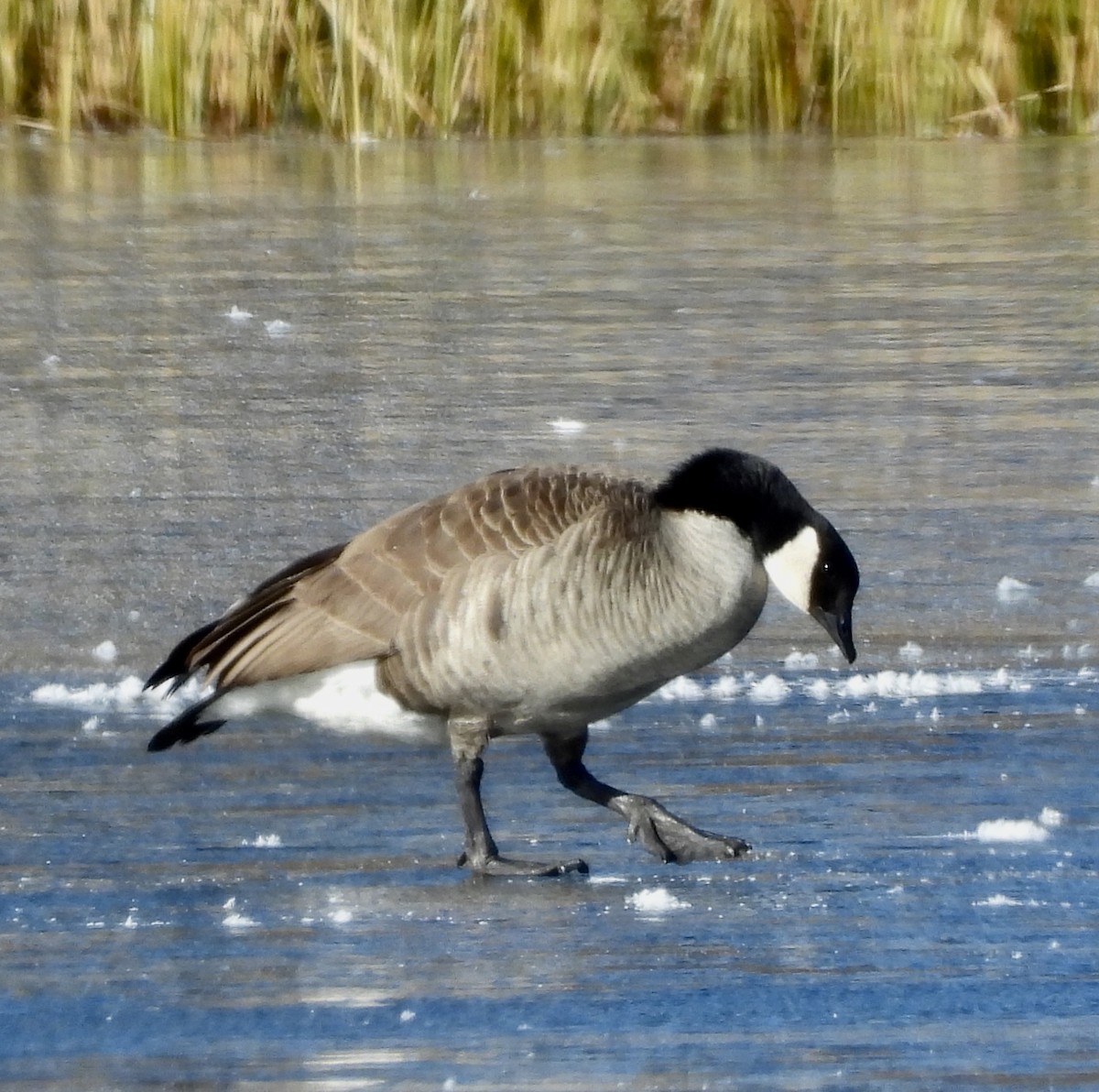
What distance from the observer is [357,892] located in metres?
3.68

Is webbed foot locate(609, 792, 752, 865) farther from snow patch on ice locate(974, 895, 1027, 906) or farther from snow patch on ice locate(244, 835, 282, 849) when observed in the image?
snow patch on ice locate(244, 835, 282, 849)

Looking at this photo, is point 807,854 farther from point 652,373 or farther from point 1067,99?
point 1067,99

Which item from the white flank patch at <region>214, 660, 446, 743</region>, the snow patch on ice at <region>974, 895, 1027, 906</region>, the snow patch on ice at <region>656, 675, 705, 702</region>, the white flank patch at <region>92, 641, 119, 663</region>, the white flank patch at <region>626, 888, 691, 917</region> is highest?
the white flank patch at <region>214, 660, 446, 743</region>

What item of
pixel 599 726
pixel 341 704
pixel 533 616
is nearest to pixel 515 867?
pixel 533 616

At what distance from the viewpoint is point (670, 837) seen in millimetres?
3859

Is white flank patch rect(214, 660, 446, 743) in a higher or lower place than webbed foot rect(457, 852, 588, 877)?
higher

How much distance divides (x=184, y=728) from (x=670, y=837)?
0.90 m

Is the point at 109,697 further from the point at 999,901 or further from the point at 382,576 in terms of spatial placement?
the point at 999,901

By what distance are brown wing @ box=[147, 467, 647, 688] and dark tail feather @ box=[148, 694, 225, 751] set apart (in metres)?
0.05

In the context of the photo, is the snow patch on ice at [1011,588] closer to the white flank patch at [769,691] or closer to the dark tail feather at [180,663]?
the white flank patch at [769,691]

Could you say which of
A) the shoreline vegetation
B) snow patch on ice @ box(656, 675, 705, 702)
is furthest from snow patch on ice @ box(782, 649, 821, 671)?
the shoreline vegetation

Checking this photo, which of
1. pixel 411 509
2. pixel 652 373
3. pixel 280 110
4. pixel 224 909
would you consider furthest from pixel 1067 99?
pixel 224 909

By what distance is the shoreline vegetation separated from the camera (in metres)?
13.0

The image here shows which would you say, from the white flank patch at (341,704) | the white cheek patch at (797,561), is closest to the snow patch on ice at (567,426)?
the white flank patch at (341,704)
